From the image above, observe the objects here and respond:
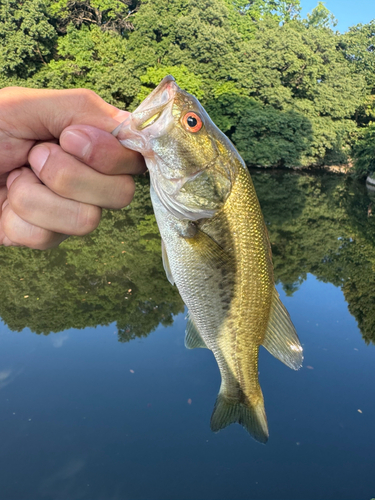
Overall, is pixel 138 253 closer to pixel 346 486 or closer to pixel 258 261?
pixel 346 486

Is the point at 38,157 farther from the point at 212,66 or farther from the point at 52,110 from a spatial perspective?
the point at 212,66

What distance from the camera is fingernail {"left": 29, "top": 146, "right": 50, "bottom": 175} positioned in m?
→ 2.22

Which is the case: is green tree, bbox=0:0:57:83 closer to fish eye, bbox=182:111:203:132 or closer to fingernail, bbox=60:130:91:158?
fingernail, bbox=60:130:91:158

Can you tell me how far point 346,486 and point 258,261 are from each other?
369 cm

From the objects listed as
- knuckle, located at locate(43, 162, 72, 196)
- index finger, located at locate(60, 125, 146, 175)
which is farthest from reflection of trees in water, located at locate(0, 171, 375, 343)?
index finger, located at locate(60, 125, 146, 175)

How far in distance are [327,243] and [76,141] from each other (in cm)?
1175

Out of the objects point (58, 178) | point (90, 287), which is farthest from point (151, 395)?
point (58, 178)

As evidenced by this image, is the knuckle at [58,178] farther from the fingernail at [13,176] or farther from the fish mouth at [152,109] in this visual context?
the fish mouth at [152,109]

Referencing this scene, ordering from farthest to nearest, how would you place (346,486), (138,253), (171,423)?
1. (138,253)
2. (171,423)
3. (346,486)

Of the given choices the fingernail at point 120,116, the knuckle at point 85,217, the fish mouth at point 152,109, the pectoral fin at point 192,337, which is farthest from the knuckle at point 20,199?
the pectoral fin at point 192,337

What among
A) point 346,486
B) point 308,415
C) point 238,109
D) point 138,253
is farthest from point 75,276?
point 238,109

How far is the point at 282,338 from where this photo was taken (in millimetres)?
2432

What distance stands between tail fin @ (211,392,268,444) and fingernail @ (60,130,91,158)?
175cm

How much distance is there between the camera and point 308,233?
44.4ft
